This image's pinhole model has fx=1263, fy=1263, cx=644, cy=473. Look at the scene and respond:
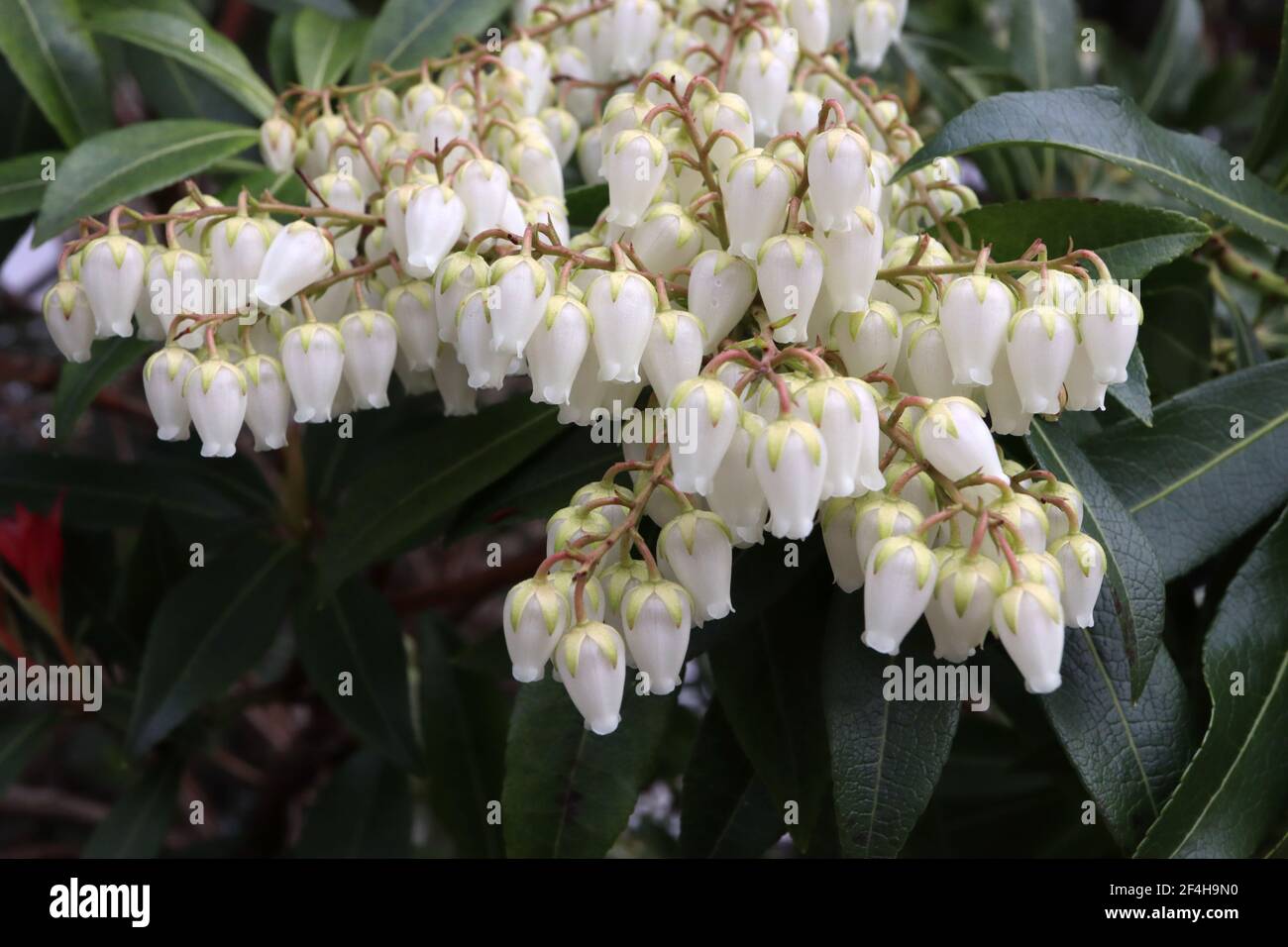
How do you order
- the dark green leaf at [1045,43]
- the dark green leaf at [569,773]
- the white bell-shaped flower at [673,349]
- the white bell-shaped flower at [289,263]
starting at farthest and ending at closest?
the dark green leaf at [1045,43]
the dark green leaf at [569,773]
the white bell-shaped flower at [289,263]
the white bell-shaped flower at [673,349]

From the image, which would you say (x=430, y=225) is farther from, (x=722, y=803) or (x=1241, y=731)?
→ (x=1241, y=731)

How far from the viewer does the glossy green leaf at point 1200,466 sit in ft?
3.93

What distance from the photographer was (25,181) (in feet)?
5.07

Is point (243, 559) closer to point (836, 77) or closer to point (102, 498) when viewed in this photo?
point (102, 498)

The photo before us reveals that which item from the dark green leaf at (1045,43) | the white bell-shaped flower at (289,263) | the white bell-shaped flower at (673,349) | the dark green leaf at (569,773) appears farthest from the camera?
the dark green leaf at (1045,43)

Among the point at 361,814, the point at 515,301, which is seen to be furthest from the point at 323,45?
the point at 361,814

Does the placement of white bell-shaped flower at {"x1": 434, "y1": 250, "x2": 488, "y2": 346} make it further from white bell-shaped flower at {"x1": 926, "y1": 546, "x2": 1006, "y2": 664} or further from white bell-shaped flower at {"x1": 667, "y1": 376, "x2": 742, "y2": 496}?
white bell-shaped flower at {"x1": 926, "y1": 546, "x2": 1006, "y2": 664}

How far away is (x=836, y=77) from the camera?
1.29m

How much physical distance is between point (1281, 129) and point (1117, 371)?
28.5 inches

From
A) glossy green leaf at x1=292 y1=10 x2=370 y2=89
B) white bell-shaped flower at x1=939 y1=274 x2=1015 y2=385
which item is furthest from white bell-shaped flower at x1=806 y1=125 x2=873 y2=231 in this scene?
glossy green leaf at x1=292 y1=10 x2=370 y2=89

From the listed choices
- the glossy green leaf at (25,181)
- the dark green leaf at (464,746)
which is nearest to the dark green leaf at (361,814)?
the dark green leaf at (464,746)

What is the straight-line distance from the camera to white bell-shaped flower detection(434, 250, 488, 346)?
1046 millimetres

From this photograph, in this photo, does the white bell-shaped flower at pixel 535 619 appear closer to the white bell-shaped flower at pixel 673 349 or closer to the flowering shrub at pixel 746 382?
the flowering shrub at pixel 746 382
